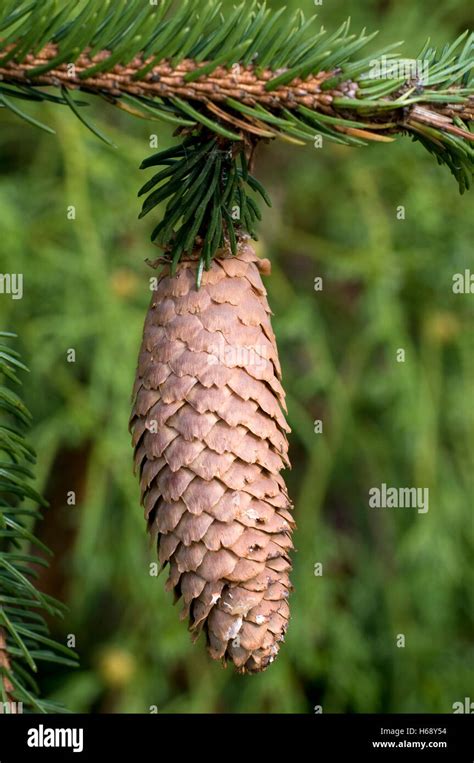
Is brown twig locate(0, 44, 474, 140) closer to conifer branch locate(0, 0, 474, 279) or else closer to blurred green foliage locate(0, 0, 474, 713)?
conifer branch locate(0, 0, 474, 279)

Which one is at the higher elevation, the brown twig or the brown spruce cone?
the brown twig

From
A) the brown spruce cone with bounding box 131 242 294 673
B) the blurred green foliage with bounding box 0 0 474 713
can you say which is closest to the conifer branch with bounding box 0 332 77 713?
the brown spruce cone with bounding box 131 242 294 673

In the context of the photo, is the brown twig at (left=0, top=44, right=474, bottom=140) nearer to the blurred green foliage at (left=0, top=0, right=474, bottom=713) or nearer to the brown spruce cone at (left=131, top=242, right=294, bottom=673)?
the brown spruce cone at (left=131, top=242, right=294, bottom=673)

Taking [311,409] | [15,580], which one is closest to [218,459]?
[15,580]

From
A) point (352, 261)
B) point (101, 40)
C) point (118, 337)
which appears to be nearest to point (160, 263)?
point (101, 40)

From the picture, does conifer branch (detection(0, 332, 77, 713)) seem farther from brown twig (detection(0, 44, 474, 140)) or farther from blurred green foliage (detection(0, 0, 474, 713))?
blurred green foliage (detection(0, 0, 474, 713))

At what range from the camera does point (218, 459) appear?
32 cm

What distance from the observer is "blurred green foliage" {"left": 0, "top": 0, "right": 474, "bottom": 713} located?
937 millimetres

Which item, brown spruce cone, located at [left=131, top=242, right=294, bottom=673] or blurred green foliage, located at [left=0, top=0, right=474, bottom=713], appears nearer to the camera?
brown spruce cone, located at [left=131, top=242, right=294, bottom=673]

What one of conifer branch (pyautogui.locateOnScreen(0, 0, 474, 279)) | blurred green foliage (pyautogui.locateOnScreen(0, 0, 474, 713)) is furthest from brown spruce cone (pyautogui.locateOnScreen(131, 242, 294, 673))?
blurred green foliage (pyautogui.locateOnScreen(0, 0, 474, 713))

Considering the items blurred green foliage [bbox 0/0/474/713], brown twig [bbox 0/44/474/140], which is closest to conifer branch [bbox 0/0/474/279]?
brown twig [bbox 0/44/474/140]

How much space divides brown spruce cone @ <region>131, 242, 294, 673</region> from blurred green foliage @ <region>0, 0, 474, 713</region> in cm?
58

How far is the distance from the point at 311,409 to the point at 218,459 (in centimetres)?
95
